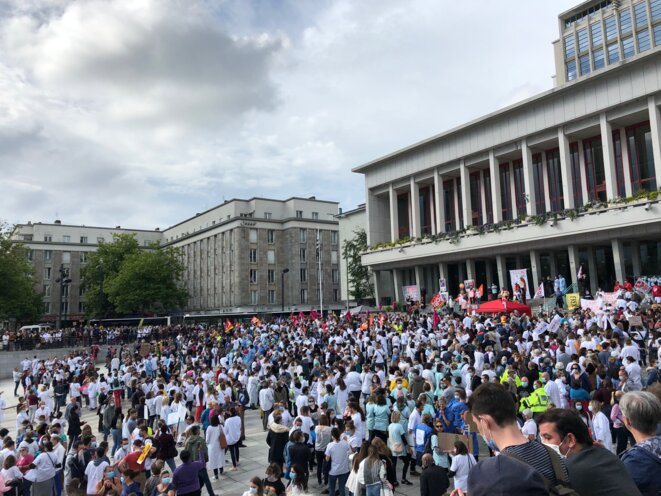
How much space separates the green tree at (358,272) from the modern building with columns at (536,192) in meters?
Answer: 3.11

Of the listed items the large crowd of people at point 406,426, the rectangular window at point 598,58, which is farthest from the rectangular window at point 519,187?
the rectangular window at point 598,58

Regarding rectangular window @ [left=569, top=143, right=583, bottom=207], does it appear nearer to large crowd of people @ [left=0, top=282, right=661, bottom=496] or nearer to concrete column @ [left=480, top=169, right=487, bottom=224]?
concrete column @ [left=480, top=169, right=487, bottom=224]

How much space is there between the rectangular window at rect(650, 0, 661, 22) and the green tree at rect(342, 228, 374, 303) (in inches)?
2230

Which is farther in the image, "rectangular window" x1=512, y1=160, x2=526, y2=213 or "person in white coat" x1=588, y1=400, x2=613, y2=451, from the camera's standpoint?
"rectangular window" x1=512, y1=160, x2=526, y2=213

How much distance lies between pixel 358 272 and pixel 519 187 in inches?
860

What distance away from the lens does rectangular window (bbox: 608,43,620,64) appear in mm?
76625

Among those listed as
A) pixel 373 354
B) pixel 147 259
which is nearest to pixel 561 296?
pixel 373 354

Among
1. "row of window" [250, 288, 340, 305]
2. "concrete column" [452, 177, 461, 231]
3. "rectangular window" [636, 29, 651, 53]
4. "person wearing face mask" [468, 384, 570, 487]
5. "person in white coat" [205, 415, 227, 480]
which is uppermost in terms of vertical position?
"rectangular window" [636, 29, 651, 53]

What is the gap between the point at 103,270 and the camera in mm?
77062

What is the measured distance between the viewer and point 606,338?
1545 centimetres

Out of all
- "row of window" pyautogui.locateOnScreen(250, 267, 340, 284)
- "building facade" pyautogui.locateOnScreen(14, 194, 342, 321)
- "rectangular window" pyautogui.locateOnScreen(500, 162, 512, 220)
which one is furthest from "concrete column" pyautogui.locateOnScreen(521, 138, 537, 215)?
"row of window" pyautogui.locateOnScreen(250, 267, 340, 284)

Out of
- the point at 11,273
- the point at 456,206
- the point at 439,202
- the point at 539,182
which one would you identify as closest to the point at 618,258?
the point at 539,182

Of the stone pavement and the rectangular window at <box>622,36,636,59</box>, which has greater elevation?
the rectangular window at <box>622,36,636,59</box>

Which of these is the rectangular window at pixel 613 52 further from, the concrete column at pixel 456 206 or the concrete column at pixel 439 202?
the concrete column at pixel 439 202
